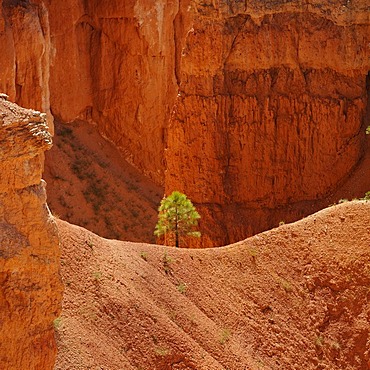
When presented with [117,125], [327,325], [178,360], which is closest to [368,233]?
[327,325]

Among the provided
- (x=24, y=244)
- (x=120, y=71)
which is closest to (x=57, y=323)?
(x=24, y=244)

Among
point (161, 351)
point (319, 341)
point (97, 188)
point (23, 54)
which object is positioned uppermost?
point (23, 54)

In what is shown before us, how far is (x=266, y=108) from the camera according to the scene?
117ft

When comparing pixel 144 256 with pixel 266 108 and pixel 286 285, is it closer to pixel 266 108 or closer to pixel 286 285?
pixel 286 285

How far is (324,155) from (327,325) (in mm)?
13334

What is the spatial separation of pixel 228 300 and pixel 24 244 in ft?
34.5

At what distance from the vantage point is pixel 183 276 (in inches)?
926

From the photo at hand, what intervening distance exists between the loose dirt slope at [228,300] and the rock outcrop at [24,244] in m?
4.64

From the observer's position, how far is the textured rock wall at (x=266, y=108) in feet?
116

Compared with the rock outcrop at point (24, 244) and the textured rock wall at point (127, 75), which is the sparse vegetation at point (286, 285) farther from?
the textured rock wall at point (127, 75)

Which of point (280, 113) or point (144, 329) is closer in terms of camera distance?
point (144, 329)

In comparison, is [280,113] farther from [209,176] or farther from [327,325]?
[327,325]

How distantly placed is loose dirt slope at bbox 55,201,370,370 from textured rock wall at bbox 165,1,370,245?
34.0ft

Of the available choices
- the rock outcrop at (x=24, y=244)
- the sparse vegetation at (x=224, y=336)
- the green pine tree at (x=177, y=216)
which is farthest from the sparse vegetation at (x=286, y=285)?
the rock outcrop at (x=24, y=244)
